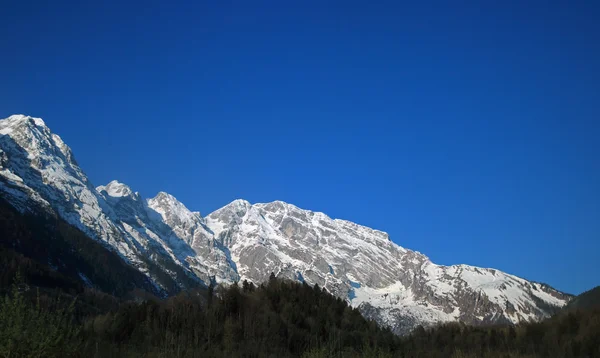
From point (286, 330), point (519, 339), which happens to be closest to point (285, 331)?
point (286, 330)

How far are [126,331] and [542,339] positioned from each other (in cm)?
1991

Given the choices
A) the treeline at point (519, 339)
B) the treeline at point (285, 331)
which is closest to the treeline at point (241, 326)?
the treeline at point (285, 331)

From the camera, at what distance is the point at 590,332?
22.5 meters

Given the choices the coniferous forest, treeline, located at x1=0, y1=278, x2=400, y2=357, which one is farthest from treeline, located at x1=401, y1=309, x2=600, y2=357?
treeline, located at x1=0, y1=278, x2=400, y2=357

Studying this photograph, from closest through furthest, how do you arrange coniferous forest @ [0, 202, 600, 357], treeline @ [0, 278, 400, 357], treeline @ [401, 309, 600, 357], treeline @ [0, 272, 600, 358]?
treeline @ [0, 278, 400, 357] < coniferous forest @ [0, 202, 600, 357] < treeline @ [0, 272, 600, 358] < treeline @ [401, 309, 600, 357]

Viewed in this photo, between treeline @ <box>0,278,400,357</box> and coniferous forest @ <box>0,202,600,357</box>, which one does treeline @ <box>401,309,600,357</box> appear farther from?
treeline @ <box>0,278,400,357</box>

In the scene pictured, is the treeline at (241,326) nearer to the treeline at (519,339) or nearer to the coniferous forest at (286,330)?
the coniferous forest at (286,330)

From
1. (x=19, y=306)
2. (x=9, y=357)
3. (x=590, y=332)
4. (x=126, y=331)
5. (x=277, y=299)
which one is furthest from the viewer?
(x=277, y=299)

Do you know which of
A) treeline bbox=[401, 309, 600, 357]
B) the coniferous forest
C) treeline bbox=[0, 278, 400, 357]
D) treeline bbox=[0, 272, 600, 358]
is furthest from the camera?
treeline bbox=[401, 309, 600, 357]

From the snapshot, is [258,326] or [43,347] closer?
[43,347]

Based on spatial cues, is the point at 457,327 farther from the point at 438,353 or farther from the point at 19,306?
the point at 19,306

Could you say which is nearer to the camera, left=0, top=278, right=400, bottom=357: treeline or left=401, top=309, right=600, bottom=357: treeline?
left=0, top=278, right=400, bottom=357: treeline

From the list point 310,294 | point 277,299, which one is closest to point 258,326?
point 277,299

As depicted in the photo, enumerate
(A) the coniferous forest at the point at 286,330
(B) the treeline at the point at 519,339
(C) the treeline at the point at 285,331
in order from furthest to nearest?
(B) the treeline at the point at 519,339 → (C) the treeline at the point at 285,331 → (A) the coniferous forest at the point at 286,330
